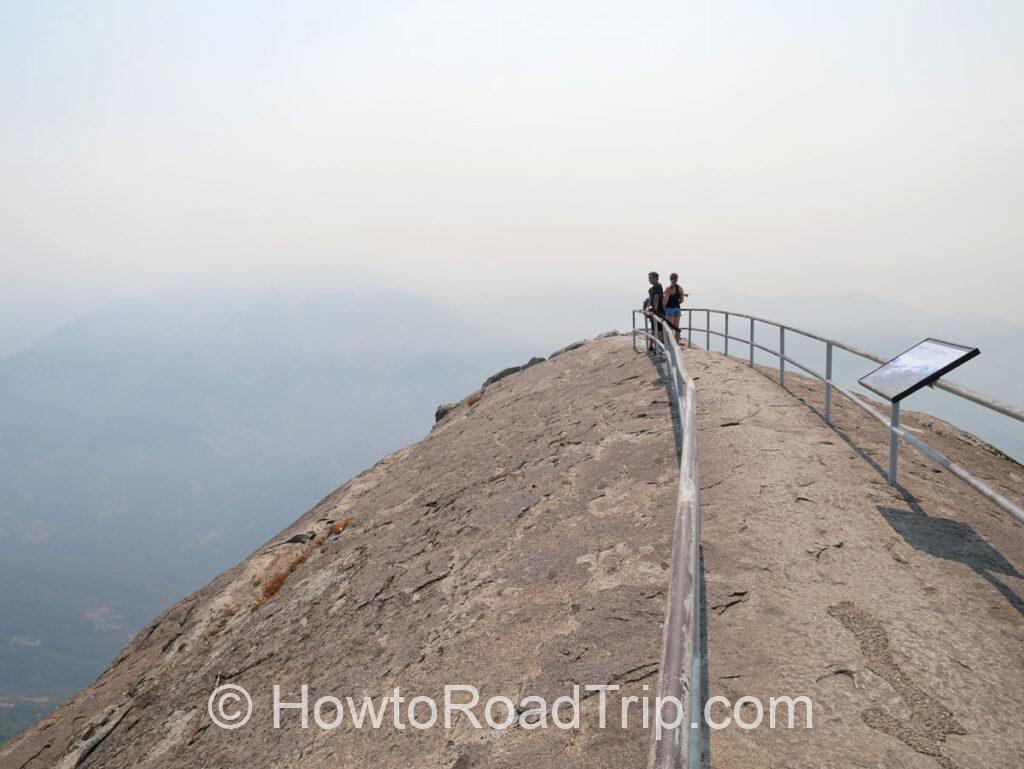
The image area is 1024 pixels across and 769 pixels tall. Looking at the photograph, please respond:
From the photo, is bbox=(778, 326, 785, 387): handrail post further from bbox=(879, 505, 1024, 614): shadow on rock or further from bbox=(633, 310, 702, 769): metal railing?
bbox=(633, 310, 702, 769): metal railing

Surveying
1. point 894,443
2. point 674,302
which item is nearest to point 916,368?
point 894,443

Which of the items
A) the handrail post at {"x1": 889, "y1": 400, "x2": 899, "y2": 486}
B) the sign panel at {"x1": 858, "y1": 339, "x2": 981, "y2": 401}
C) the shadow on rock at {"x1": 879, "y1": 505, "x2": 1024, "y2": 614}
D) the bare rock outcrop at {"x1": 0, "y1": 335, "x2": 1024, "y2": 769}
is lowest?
the bare rock outcrop at {"x1": 0, "y1": 335, "x2": 1024, "y2": 769}

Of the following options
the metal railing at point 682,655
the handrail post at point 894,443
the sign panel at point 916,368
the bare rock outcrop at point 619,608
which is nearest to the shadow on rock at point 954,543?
the bare rock outcrop at point 619,608

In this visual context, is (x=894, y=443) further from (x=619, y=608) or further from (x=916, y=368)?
(x=619, y=608)

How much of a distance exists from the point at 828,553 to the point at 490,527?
4.37 m

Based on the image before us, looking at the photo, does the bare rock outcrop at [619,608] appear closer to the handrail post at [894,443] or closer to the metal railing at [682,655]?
the handrail post at [894,443]

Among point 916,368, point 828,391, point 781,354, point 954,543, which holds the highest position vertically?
point 916,368

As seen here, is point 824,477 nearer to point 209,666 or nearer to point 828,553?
point 828,553

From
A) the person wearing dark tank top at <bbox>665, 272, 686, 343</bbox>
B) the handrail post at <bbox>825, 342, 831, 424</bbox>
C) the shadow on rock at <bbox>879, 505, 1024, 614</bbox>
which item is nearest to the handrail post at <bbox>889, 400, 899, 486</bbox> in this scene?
the shadow on rock at <bbox>879, 505, 1024, 614</bbox>

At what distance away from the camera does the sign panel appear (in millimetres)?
6340

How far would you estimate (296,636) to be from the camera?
8305mm

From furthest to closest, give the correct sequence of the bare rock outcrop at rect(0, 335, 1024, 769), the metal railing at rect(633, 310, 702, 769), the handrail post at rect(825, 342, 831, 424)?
the handrail post at rect(825, 342, 831, 424), the bare rock outcrop at rect(0, 335, 1024, 769), the metal railing at rect(633, 310, 702, 769)

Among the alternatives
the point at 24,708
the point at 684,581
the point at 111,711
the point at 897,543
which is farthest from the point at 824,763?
the point at 24,708

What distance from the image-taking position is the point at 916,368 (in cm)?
695
